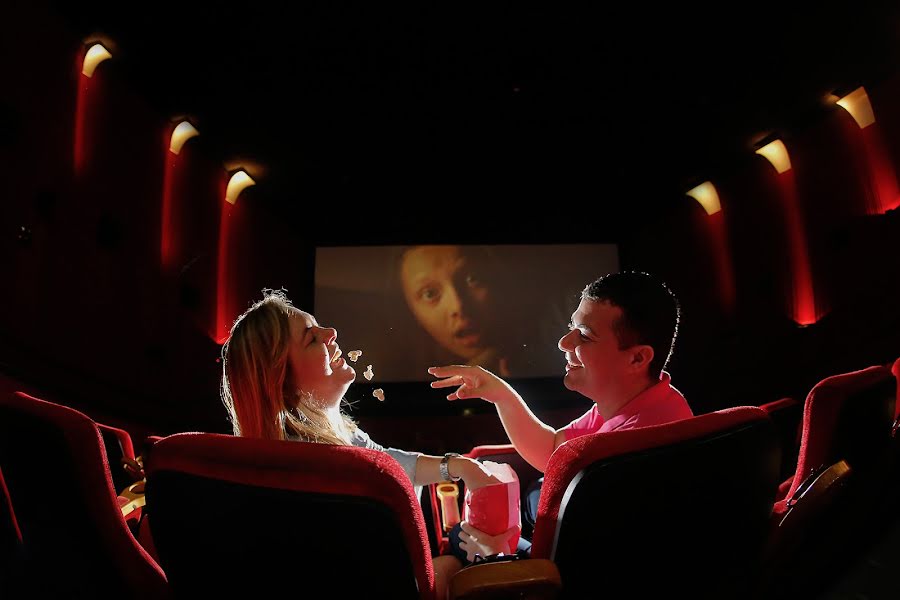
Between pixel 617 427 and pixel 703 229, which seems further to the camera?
pixel 703 229

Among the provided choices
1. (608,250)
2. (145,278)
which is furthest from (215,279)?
(608,250)

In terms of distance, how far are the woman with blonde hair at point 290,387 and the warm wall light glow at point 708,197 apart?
21.4 feet

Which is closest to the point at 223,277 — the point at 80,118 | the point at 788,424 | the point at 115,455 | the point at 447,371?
the point at 80,118

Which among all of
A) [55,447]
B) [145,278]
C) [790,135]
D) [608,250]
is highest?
[790,135]

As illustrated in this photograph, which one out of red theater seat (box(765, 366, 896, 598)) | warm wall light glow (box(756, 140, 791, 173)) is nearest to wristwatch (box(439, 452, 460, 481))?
red theater seat (box(765, 366, 896, 598))

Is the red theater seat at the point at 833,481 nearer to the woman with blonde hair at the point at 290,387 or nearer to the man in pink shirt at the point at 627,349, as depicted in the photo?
the man in pink shirt at the point at 627,349

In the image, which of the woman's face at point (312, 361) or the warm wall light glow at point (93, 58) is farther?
the warm wall light glow at point (93, 58)

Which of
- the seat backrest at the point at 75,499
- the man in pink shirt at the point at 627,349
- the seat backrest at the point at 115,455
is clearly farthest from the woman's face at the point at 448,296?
the seat backrest at the point at 75,499

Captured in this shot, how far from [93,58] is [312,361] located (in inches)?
161

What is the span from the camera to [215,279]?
594cm

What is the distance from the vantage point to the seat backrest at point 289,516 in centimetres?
71

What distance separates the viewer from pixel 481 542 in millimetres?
1273

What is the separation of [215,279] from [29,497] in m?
5.21

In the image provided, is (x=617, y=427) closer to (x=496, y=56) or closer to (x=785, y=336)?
(x=496, y=56)
